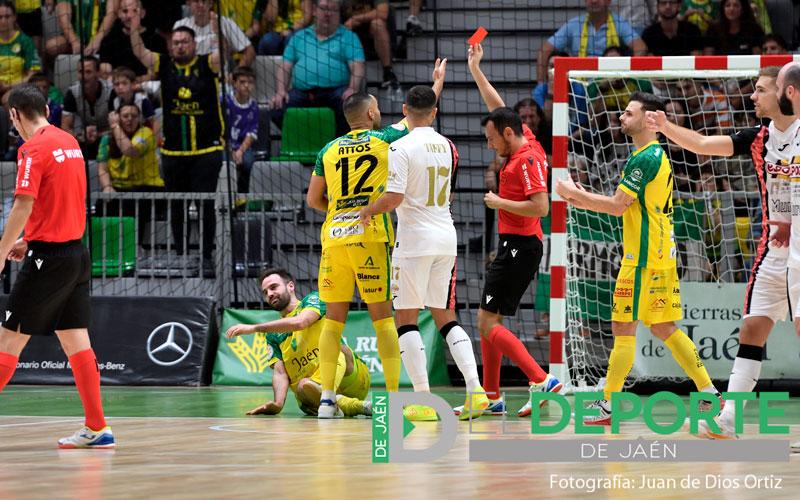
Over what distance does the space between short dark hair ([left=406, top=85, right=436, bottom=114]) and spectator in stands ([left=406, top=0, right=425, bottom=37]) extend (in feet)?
27.0

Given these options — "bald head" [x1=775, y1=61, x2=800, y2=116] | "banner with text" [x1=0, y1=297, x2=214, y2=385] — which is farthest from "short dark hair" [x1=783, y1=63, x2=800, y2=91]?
"banner with text" [x1=0, y1=297, x2=214, y2=385]

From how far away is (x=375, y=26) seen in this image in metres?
16.9

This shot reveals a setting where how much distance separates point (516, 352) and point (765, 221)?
287 cm

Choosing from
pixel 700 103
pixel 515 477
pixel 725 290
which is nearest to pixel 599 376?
pixel 725 290

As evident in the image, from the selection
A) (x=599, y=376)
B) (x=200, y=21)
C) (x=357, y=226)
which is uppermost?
(x=200, y=21)

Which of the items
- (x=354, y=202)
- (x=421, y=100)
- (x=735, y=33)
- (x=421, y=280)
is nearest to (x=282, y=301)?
(x=354, y=202)

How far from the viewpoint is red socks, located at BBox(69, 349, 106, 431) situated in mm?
7551

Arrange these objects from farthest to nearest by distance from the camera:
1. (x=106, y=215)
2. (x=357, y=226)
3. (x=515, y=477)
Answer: (x=106, y=215), (x=357, y=226), (x=515, y=477)

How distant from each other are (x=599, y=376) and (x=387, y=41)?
5835mm

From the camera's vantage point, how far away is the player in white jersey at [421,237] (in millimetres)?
9422

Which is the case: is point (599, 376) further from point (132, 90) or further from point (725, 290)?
point (132, 90)

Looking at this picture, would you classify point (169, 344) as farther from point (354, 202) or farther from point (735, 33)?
point (735, 33)

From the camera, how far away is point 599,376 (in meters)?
13.4

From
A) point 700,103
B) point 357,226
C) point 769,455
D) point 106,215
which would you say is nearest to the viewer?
point 769,455
